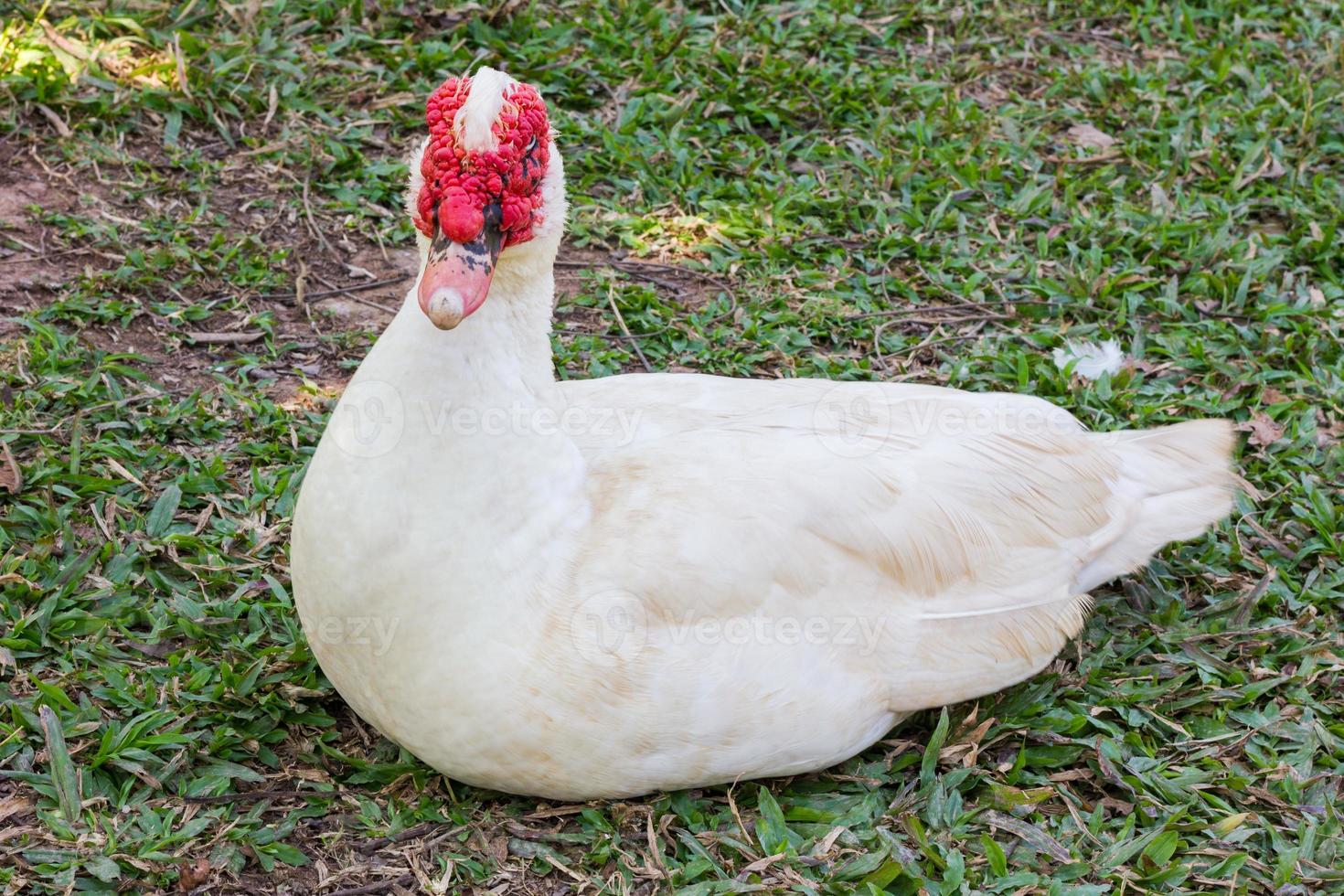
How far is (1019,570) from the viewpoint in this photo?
12.0 feet

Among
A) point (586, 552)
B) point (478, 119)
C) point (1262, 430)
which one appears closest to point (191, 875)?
point (586, 552)

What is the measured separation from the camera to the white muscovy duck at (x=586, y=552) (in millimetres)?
3000

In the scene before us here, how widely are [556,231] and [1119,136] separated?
390cm

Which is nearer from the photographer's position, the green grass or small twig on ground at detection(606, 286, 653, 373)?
Result: the green grass

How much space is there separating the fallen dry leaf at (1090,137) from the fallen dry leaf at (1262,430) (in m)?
1.80

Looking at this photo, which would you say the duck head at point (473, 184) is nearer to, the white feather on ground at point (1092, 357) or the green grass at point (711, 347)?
the green grass at point (711, 347)

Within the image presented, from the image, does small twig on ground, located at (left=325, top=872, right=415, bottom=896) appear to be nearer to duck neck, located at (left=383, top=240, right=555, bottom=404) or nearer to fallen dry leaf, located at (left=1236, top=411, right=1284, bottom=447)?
duck neck, located at (left=383, top=240, right=555, bottom=404)

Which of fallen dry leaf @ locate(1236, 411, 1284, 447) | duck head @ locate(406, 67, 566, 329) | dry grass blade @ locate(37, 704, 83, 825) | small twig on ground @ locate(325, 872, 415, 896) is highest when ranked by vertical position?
duck head @ locate(406, 67, 566, 329)

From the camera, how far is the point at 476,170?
2.87m

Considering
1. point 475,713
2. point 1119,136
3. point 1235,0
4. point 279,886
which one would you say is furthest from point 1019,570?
point 1235,0

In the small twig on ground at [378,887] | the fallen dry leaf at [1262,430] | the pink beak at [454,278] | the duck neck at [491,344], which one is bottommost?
the small twig on ground at [378,887]

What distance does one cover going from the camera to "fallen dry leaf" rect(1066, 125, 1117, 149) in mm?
6184

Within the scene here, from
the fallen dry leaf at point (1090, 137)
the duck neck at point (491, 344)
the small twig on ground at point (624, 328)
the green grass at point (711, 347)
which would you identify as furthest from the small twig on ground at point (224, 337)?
the fallen dry leaf at point (1090, 137)

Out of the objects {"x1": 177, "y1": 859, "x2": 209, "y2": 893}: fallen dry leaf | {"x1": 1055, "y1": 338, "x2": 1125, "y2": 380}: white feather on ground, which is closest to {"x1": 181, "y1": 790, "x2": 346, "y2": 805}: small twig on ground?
{"x1": 177, "y1": 859, "x2": 209, "y2": 893}: fallen dry leaf
